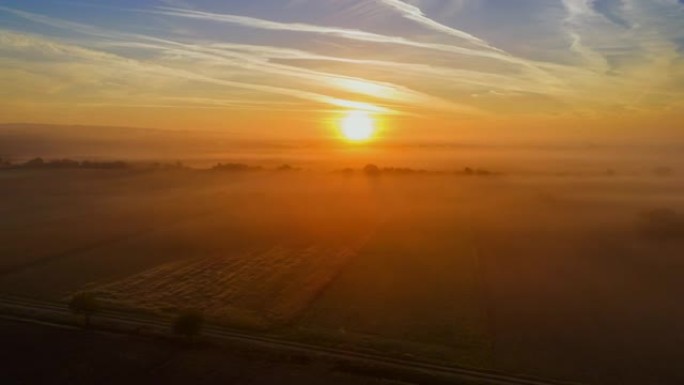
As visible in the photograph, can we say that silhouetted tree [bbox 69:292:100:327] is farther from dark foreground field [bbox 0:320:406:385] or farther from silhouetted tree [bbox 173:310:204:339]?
silhouetted tree [bbox 173:310:204:339]

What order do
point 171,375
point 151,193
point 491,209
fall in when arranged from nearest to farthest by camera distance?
point 171,375 → point 491,209 → point 151,193

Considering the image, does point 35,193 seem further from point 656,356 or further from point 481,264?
point 656,356

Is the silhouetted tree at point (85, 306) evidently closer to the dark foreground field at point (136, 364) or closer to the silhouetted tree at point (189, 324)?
the dark foreground field at point (136, 364)

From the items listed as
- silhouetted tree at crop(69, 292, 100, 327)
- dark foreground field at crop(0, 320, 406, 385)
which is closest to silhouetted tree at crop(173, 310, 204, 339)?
dark foreground field at crop(0, 320, 406, 385)

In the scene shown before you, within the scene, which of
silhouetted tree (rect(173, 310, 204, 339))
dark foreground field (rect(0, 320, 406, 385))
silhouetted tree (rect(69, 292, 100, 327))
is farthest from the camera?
silhouetted tree (rect(69, 292, 100, 327))

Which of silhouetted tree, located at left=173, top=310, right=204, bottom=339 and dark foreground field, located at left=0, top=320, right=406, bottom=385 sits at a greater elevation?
silhouetted tree, located at left=173, top=310, right=204, bottom=339

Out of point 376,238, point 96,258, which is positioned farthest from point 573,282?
point 96,258
